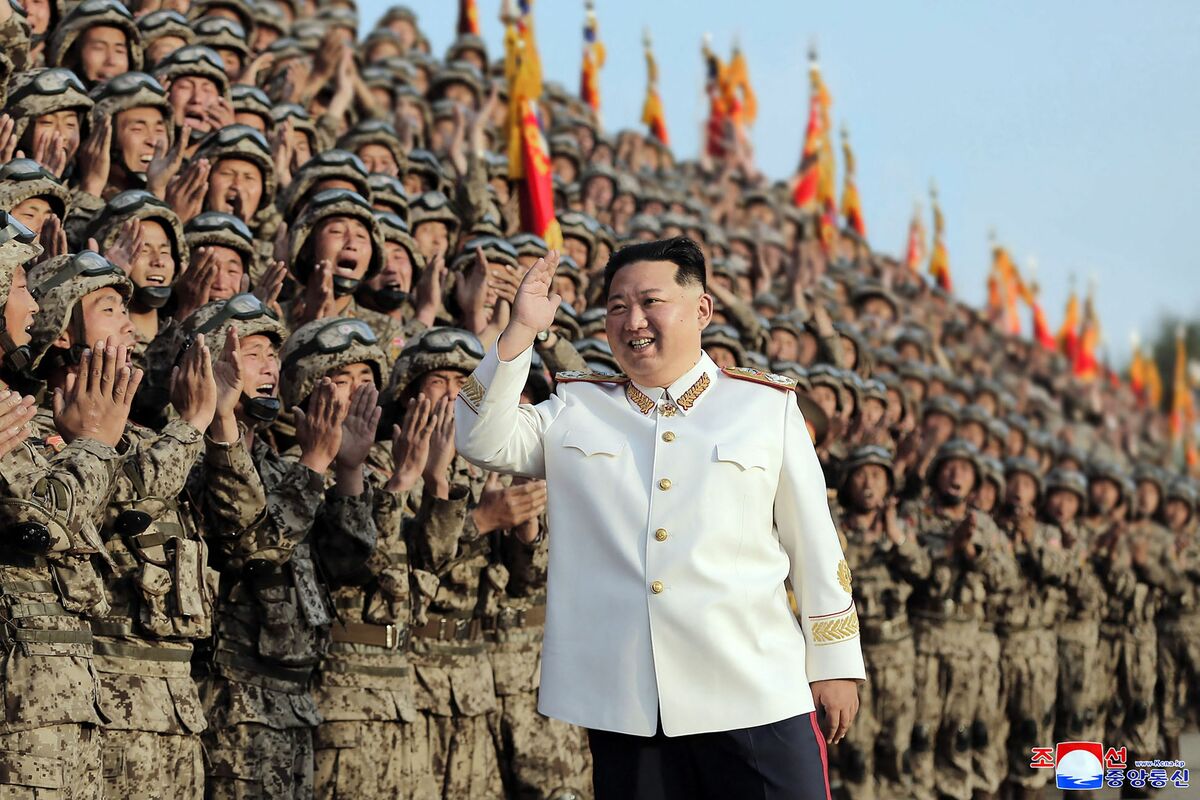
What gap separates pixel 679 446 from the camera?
14.3 feet

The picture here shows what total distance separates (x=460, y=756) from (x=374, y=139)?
505cm

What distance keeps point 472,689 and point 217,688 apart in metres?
1.44

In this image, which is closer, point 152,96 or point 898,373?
point 152,96

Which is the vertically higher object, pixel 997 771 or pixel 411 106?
pixel 411 106

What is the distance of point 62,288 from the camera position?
217 inches

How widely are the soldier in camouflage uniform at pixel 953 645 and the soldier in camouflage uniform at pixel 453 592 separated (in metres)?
4.88

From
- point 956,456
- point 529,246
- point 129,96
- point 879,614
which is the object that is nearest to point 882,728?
point 879,614

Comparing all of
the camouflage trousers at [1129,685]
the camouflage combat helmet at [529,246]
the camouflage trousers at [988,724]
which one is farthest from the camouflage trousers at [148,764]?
the camouflage trousers at [1129,685]

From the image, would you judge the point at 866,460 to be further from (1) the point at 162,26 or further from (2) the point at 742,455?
(2) the point at 742,455

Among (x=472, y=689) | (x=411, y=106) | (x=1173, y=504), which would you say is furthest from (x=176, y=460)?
(x=1173, y=504)

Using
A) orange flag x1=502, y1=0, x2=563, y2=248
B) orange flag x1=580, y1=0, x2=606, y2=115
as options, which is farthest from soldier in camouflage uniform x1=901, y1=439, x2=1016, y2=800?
orange flag x1=580, y1=0, x2=606, y2=115

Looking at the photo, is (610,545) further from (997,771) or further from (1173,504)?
(1173,504)

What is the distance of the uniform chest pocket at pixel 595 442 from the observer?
4391 mm

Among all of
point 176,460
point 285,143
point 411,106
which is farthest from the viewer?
point 411,106
